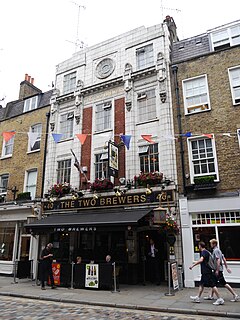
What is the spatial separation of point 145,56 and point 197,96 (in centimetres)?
428

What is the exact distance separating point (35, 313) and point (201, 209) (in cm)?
753

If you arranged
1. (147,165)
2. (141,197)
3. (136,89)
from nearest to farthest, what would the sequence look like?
(141,197) < (147,165) < (136,89)

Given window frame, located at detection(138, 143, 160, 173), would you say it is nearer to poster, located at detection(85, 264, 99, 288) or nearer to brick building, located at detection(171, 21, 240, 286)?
brick building, located at detection(171, 21, 240, 286)

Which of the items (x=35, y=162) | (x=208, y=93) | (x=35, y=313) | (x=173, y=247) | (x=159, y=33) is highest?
(x=159, y=33)

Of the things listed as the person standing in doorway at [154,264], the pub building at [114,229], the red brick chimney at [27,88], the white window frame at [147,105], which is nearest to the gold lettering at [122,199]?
the pub building at [114,229]

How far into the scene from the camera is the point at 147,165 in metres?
13.7

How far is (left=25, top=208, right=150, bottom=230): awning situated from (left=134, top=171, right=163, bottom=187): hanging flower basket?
1.24m

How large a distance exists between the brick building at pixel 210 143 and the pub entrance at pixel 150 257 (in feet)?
4.93

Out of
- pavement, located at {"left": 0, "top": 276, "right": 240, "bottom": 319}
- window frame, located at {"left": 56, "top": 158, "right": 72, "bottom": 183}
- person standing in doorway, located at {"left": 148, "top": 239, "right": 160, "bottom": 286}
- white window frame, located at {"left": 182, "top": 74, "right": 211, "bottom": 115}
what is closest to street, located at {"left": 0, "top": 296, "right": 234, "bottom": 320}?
pavement, located at {"left": 0, "top": 276, "right": 240, "bottom": 319}

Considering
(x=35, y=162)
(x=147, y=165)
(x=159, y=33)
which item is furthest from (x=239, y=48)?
(x=35, y=162)

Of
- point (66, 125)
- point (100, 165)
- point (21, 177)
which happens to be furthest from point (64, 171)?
point (21, 177)

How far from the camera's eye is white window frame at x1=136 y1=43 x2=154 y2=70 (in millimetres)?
15305

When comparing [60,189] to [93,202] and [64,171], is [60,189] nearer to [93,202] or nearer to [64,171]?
[64,171]

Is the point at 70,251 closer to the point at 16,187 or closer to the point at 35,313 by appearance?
the point at 16,187
